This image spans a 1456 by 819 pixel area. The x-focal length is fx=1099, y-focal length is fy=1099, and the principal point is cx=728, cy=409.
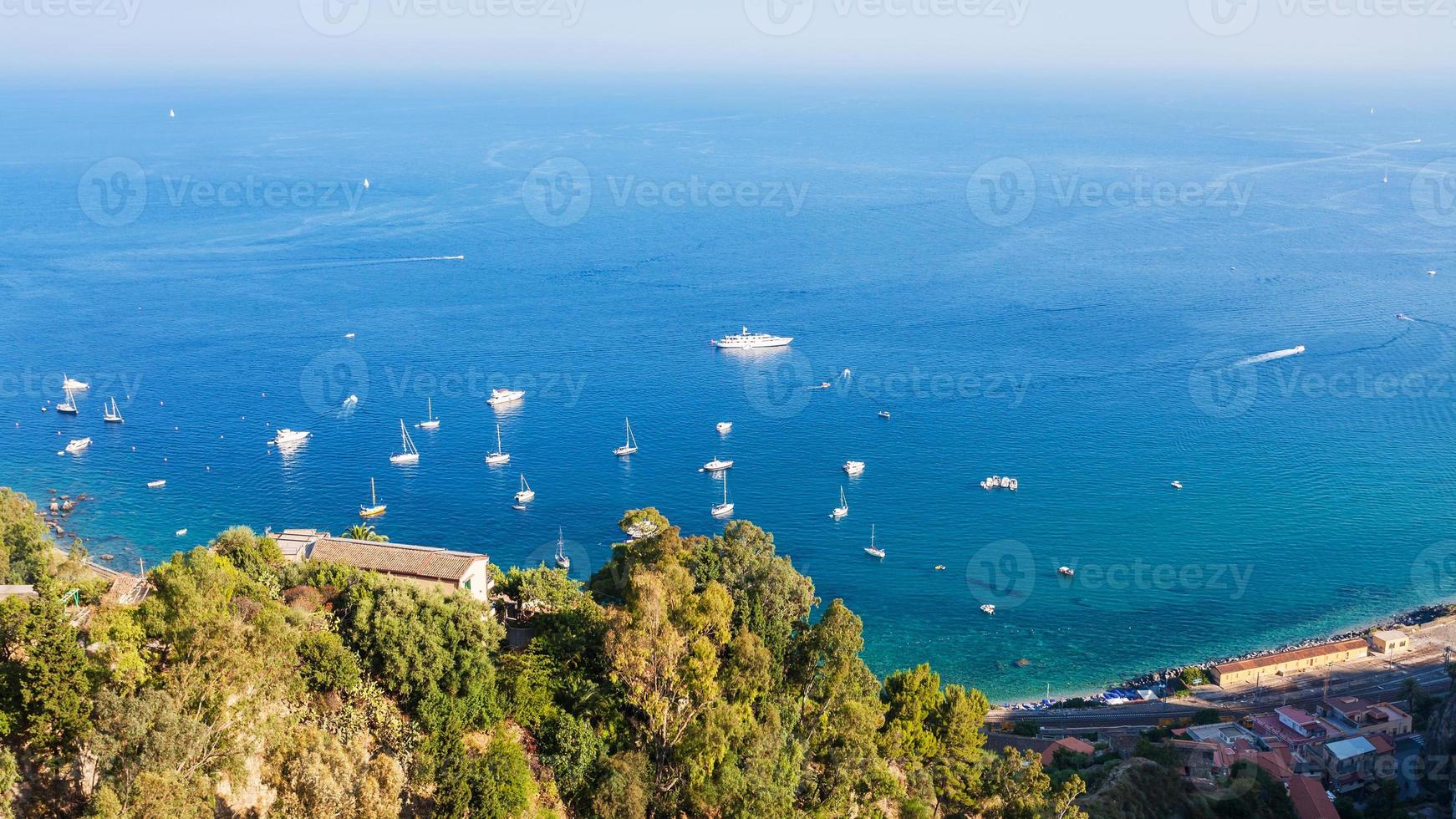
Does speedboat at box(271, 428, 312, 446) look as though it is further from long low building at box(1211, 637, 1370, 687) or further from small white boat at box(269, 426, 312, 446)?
long low building at box(1211, 637, 1370, 687)

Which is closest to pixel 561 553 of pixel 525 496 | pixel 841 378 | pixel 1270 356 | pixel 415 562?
pixel 525 496

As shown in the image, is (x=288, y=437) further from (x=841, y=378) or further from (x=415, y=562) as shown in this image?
(x=415, y=562)


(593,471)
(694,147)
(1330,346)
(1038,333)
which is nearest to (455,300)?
(593,471)

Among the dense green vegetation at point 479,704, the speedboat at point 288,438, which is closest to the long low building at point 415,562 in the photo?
the dense green vegetation at point 479,704

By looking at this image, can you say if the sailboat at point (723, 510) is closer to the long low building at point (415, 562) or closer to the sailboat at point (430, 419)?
the sailboat at point (430, 419)

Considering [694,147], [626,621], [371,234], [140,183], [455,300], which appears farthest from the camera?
[694,147]

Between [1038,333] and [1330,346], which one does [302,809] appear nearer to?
[1038,333]

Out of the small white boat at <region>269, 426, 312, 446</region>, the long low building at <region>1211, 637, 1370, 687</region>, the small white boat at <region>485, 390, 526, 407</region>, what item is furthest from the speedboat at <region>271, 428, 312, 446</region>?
the long low building at <region>1211, 637, 1370, 687</region>
